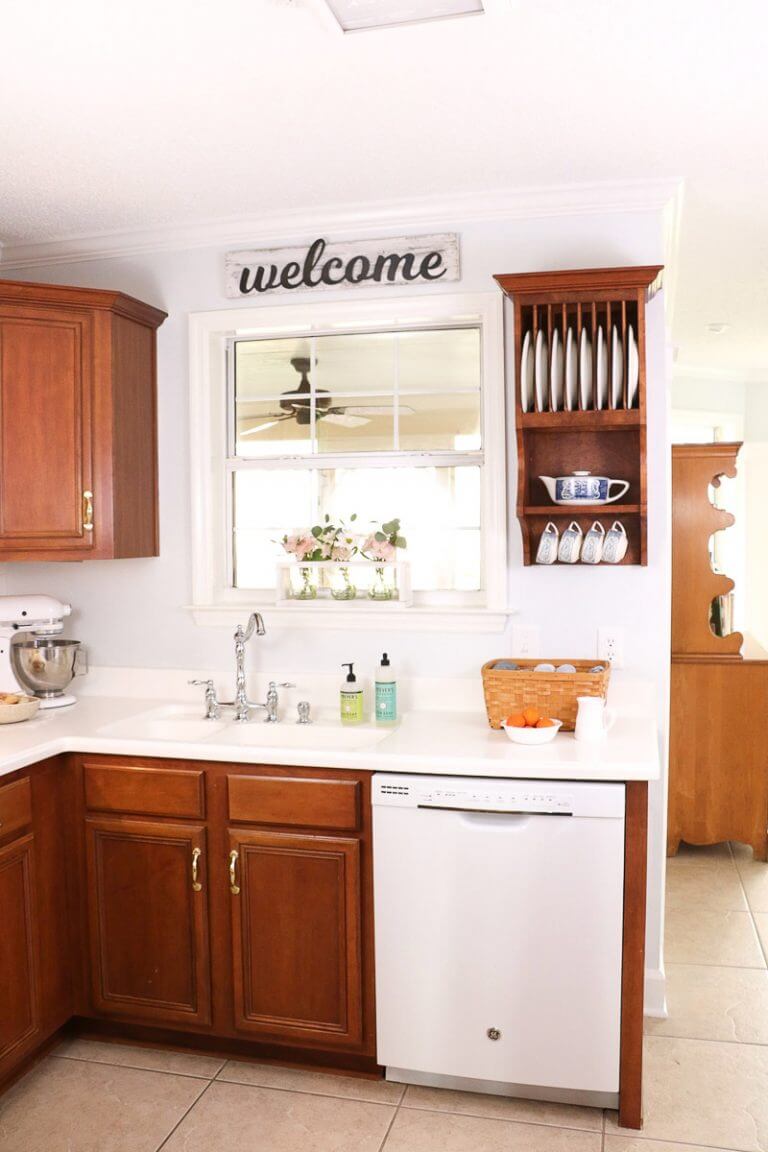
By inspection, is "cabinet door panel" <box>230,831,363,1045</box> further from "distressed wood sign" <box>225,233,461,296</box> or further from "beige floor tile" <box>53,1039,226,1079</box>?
"distressed wood sign" <box>225,233,461,296</box>

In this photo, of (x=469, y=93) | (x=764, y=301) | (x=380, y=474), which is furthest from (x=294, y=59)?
(x=764, y=301)

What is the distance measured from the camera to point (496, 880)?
8.27ft

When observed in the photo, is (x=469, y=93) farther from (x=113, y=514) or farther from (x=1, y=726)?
(x=1, y=726)

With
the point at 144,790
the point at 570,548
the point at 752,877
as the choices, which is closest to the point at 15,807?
the point at 144,790

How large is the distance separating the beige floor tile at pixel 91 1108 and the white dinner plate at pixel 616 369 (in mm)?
2254

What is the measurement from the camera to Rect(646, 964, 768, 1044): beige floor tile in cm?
296

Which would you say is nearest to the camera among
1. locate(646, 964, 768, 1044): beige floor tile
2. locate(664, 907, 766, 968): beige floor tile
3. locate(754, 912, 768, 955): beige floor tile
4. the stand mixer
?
locate(646, 964, 768, 1044): beige floor tile

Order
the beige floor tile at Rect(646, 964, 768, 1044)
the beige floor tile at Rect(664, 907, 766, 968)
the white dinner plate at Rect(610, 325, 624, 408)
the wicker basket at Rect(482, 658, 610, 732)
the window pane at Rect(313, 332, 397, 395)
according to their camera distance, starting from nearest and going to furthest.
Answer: the wicker basket at Rect(482, 658, 610, 732) → the white dinner plate at Rect(610, 325, 624, 408) → the beige floor tile at Rect(646, 964, 768, 1044) → the window pane at Rect(313, 332, 397, 395) → the beige floor tile at Rect(664, 907, 766, 968)

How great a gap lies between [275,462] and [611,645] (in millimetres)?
1288

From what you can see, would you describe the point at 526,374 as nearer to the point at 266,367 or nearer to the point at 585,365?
the point at 585,365

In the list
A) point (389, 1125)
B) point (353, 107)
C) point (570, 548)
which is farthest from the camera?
point (570, 548)

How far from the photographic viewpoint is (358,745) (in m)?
2.86

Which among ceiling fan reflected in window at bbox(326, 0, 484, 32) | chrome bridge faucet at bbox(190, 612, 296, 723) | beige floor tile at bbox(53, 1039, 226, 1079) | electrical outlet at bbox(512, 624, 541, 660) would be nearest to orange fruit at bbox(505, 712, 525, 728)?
electrical outlet at bbox(512, 624, 541, 660)

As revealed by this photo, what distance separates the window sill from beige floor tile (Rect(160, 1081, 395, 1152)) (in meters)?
1.37
